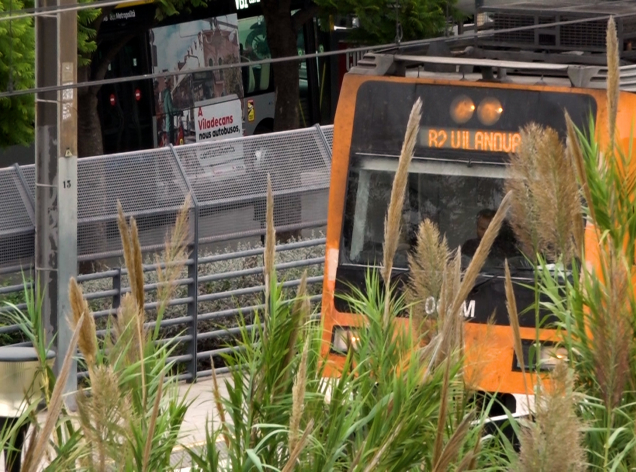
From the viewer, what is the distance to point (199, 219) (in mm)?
10883

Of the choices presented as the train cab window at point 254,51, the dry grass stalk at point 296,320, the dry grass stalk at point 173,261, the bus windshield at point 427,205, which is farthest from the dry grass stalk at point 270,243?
the train cab window at point 254,51

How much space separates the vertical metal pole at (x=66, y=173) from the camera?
9.02 meters

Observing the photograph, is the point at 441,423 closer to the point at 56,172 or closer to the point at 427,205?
the point at 427,205

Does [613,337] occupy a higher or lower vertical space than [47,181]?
higher

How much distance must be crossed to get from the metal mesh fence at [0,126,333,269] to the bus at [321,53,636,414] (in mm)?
2843

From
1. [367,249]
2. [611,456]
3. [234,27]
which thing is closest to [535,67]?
[367,249]

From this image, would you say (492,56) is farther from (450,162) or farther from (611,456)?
(611,456)

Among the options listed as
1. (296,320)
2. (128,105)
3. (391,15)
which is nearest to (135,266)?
(296,320)

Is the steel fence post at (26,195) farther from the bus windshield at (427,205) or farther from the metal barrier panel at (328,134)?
the bus windshield at (427,205)

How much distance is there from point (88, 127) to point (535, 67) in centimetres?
725

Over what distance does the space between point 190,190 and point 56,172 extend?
1363 millimetres

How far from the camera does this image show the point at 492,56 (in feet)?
27.3

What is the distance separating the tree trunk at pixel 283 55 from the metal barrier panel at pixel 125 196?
6.21 metres

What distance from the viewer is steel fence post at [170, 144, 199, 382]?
10680mm
